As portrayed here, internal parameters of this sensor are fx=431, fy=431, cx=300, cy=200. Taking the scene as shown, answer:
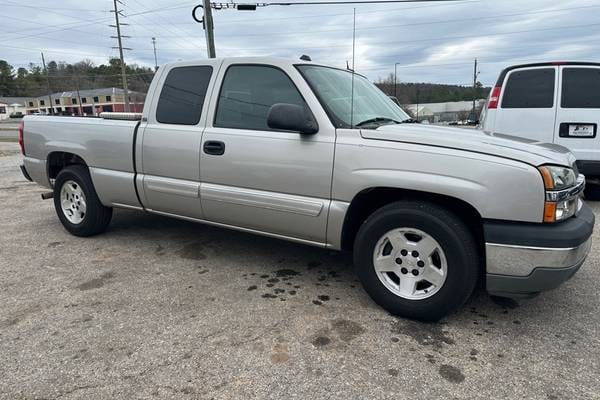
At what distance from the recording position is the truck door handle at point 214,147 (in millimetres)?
3584

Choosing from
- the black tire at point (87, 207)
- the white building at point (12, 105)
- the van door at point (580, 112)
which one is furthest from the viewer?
Answer: the white building at point (12, 105)

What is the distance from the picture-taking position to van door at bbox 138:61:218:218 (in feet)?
12.5

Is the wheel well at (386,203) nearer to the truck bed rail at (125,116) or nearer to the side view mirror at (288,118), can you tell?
the side view mirror at (288,118)

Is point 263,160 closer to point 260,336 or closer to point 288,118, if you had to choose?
point 288,118

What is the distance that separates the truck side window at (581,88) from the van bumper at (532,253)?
415 centimetres

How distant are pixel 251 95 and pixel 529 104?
14.9 feet

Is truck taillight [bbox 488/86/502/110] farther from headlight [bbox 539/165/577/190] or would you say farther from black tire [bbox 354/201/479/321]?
black tire [bbox 354/201/479/321]

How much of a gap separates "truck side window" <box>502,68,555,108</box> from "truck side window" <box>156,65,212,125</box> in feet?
15.2

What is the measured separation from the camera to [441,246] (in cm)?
277

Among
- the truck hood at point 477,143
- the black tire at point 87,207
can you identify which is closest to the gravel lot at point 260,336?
the black tire at point 87,207

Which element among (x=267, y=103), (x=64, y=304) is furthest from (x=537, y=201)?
(x=64, y=304)

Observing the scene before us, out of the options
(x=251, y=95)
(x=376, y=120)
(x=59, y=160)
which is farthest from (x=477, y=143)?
(x=59, y=160)

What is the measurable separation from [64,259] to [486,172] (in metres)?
3.88

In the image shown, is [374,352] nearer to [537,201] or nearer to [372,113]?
[537,201]
